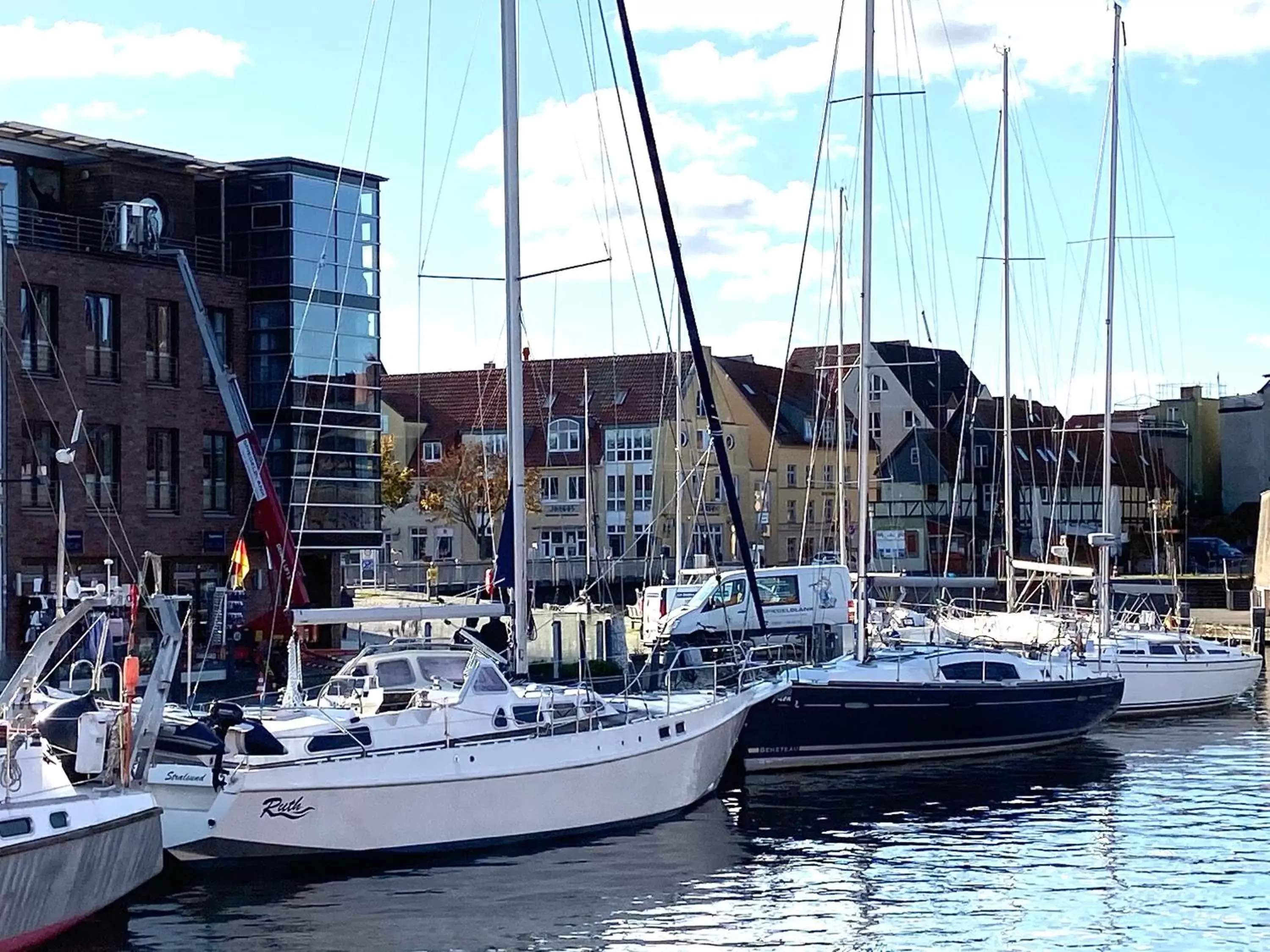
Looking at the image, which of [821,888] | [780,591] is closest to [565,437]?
[780,591]

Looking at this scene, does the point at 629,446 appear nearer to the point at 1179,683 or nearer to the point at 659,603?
the point at 659,603

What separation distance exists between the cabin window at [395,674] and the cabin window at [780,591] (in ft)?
60.2

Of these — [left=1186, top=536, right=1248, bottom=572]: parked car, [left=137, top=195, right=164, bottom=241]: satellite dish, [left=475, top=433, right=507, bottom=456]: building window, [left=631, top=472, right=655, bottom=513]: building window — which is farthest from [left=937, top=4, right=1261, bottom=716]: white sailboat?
[left=1186, top=536, right=1248, bottom=572]: parked car

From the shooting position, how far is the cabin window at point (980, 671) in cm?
3312

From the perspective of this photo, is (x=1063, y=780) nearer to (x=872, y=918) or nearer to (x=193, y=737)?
(x=872, y=918)

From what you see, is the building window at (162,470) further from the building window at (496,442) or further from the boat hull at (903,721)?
the building window at (496,442)

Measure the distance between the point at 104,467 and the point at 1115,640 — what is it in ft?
78.7

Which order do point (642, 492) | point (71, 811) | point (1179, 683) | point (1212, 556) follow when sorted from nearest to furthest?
point (71, 811) → point (1179, 683) → point (642, 492) → point (1212, 556)

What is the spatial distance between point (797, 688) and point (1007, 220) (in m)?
21.7

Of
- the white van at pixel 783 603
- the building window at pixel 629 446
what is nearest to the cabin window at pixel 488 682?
the white van at pixel 783 603

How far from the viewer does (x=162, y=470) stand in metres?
43.8

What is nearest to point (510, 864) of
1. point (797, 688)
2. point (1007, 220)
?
point (797, 688)

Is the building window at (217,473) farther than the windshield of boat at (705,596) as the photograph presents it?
Yes

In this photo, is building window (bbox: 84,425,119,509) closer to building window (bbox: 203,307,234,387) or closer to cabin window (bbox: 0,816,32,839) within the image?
building window (bbox: 203,307,234,387)
